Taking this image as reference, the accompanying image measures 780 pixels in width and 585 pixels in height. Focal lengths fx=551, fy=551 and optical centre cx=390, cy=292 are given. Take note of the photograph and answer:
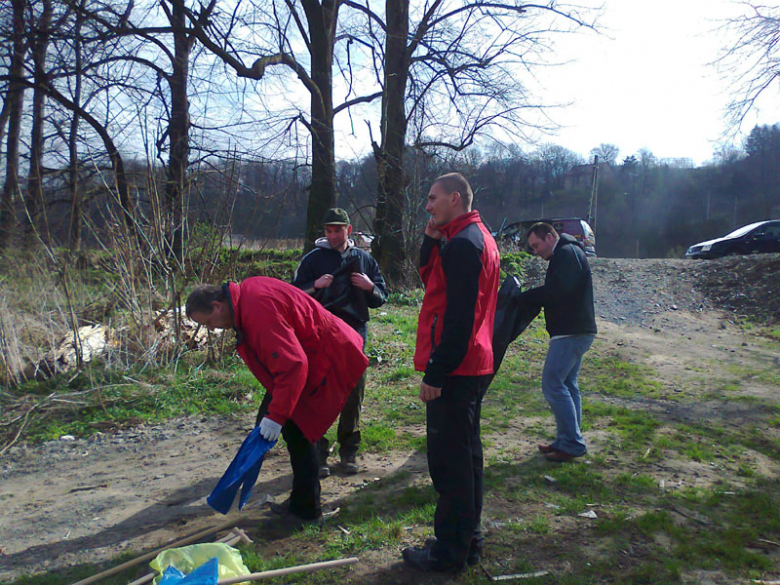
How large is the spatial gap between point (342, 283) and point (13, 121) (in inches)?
665

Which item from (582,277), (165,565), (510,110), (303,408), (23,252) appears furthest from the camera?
(510,110)

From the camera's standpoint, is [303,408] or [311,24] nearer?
[303,408]

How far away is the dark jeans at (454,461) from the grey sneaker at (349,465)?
4.95 ft

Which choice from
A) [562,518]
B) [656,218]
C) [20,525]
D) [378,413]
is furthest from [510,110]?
[656,218]

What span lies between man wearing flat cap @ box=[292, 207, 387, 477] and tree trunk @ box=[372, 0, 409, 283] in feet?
28.3

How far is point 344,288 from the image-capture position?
412 cm

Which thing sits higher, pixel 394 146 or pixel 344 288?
pixel 394 146

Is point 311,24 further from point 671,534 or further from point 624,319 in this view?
point 671,534

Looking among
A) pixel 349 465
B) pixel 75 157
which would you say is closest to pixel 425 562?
pixel 349 465

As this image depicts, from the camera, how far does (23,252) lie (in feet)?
25.2

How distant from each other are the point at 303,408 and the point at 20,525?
2.14 m

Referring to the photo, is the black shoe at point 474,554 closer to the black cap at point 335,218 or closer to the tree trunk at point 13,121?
the black cap at point 335,218

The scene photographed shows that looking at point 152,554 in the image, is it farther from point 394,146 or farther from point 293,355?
point 394,146

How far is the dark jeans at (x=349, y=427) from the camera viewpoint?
4168 millimetres
